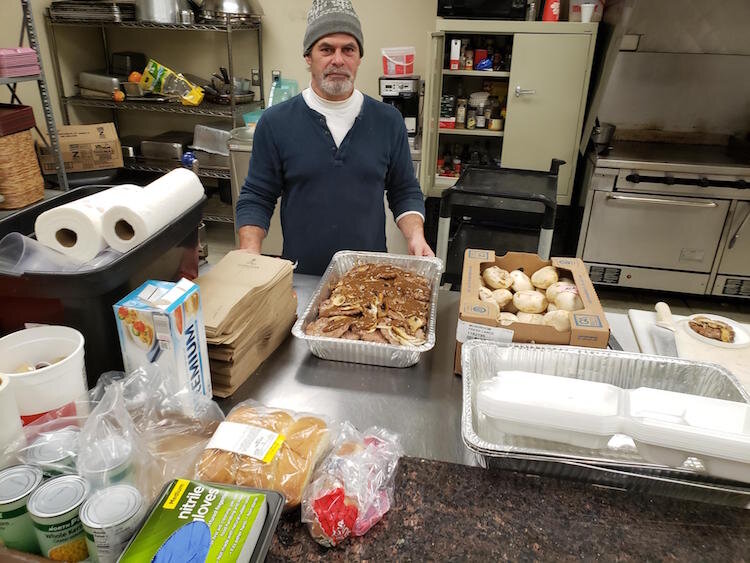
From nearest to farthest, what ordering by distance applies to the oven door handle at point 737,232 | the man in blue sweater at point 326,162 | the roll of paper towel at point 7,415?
the roll of paper towel at point 7,415 → the man in blue sweater at point 326,162 → the oven door handle at point 737,232

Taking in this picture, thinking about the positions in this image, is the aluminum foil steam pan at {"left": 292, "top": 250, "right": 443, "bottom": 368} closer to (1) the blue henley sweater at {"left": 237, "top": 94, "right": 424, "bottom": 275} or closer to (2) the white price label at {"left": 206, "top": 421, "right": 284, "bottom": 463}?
(2) the white price label at {"left": 206, "top": 421, "right": 284, "bottom": 463}

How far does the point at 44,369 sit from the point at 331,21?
1.47 metres

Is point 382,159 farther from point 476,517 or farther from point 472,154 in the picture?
point 472,154

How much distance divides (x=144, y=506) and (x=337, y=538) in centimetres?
26

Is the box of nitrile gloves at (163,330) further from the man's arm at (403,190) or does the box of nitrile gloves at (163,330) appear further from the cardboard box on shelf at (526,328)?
the man's arm at (403,190)

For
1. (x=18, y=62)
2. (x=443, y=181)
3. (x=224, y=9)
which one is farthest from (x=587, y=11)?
(x=18, y=62)

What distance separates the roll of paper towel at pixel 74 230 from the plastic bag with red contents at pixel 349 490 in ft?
1.79

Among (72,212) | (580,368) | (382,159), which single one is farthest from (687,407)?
(382,159)

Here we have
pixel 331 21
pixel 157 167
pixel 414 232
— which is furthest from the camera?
pixel 157 167

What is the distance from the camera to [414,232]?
191 centimetres

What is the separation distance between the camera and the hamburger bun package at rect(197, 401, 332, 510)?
0.77 meters

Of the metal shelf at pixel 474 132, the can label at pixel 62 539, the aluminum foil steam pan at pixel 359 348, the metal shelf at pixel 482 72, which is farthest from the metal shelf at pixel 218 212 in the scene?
the can label at pixel 62 539

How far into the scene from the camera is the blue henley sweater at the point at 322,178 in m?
1.93

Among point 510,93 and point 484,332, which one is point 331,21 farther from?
point 510,93
